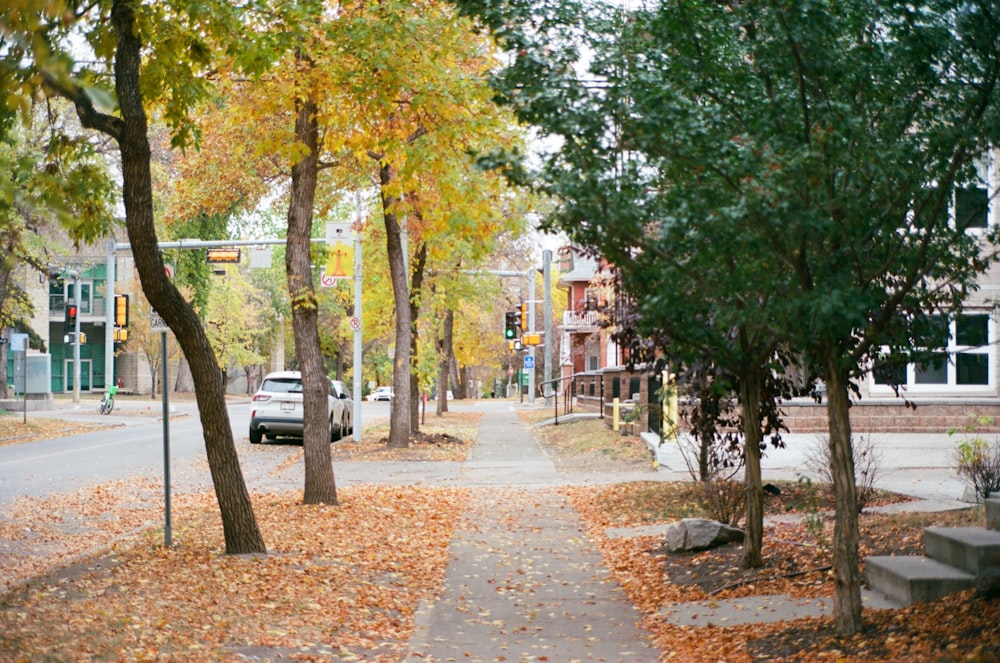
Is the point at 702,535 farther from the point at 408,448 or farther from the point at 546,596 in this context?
the point at 408,448

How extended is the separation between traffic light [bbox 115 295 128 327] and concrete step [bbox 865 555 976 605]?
34.4 metres

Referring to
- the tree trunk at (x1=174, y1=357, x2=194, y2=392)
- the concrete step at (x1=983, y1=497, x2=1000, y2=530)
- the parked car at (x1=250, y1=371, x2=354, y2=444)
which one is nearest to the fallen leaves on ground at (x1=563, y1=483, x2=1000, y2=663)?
the concrete step at (x1=983, y1=497, x2=1000, y2=530)

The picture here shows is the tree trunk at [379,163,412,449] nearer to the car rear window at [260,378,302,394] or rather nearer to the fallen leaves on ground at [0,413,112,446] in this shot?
the car rear window at [260,378,302,394]

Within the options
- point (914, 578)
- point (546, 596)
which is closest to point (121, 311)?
point (546, 596)

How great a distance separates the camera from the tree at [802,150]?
21.2 ft

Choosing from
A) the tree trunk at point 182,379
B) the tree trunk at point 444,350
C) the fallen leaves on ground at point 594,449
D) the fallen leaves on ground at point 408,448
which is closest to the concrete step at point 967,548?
the fallen leaves on ground at point 594,449

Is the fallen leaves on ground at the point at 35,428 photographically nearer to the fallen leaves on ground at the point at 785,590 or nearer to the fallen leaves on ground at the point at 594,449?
the fallen leaves on ground at the point at 594,449

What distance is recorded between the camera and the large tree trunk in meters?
9.62

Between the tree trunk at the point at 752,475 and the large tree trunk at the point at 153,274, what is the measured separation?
180 inches

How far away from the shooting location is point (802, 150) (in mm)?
6438

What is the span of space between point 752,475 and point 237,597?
175 inches

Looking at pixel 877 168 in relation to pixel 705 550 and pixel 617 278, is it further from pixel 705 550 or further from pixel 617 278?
pixel 705 550

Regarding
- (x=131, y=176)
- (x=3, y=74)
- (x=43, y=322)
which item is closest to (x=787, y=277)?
(x=3, y=74)

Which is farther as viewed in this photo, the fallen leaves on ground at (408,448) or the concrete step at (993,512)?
the fallen leaves on ground at (408,448)
